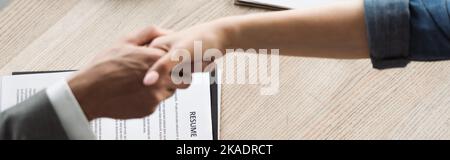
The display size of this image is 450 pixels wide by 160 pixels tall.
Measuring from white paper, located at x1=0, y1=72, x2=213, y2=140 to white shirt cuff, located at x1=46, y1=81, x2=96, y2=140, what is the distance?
0.39ft

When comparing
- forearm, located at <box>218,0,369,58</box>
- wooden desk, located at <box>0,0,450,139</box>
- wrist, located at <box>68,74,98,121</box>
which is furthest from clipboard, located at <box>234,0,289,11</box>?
wrist, located at <box>68,74,98,121</box>

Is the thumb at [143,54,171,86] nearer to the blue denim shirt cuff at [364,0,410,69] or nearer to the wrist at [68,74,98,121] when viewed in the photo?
the wrist at [68,74,98,121]

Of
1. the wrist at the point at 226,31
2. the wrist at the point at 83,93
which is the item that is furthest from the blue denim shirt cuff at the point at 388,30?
the wrist at the point at 83,93

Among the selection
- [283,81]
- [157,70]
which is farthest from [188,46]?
[283,81]

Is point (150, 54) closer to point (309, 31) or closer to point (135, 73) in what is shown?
point (135, 73)

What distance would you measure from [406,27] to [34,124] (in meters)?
0.34

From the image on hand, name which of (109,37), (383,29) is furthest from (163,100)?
(383,29)

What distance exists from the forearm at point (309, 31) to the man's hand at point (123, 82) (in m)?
0.08

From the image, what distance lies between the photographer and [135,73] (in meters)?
0.63

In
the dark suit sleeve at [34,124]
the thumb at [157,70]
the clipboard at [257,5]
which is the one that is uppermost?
the clipboard at [257,5]

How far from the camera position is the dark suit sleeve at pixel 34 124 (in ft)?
1.79

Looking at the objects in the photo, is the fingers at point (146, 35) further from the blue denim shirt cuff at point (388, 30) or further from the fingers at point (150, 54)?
the blue denim shirt cuff at point (388, 30)

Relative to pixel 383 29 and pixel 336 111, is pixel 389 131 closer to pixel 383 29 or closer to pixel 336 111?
pixel 336 111

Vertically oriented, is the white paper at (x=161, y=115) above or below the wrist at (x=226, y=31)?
below
